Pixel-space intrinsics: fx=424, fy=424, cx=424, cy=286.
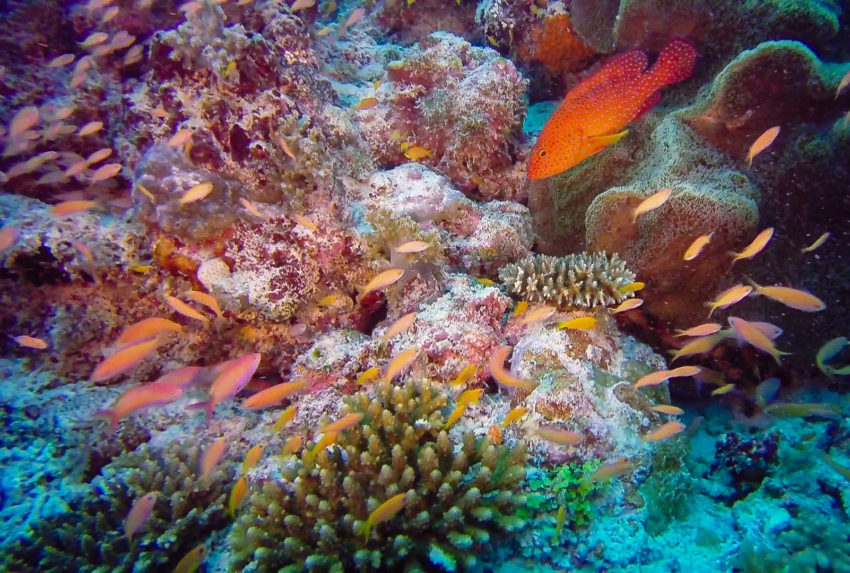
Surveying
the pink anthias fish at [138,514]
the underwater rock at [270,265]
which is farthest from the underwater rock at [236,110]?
the pink anthias fish at [138,514]

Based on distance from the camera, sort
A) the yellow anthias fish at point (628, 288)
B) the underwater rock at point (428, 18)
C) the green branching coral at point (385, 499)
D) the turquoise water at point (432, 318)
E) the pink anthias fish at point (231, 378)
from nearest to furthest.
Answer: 1. the green branching coral at point (385, 499)
2. the pink anthias fish at point (231, 378)
3. the turquoise water at point (432, 318)
4. the yellow anthias fish at point (628, 288)
5. the underwater rock at point (428, 18)

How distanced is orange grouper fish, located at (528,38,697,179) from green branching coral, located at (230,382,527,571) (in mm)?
2604

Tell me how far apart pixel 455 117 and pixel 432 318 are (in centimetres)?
286

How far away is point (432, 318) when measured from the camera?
3832 mm

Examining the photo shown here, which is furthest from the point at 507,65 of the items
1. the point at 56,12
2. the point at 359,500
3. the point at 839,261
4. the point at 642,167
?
the point at 56,12

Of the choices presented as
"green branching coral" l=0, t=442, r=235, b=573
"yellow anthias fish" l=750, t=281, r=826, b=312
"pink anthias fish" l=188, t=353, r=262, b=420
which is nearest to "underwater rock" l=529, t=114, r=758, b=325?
"yellow anthias fish" l=750, t=281, r=826, b=312

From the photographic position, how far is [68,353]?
14.0 feet

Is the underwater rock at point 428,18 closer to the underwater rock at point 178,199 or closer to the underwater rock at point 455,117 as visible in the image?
the underwater rock at point 455,117

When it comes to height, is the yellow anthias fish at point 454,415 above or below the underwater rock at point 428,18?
below

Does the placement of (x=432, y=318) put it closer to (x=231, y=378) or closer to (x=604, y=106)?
(x=231, y=378)

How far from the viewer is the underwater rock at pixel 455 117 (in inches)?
208

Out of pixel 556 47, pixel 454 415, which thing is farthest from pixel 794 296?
pixel 556 47

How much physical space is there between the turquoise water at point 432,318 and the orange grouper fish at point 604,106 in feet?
0.11

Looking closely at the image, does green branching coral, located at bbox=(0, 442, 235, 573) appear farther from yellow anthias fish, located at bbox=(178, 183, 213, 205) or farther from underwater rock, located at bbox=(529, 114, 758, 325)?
underwater rock, located at bbox=(529, 114, 758, 325)
